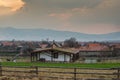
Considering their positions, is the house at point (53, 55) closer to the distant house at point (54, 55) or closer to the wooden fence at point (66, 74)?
the distant house at point (54, 55)

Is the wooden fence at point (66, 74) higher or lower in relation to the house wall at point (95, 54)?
higher

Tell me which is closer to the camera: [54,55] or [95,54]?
[54,55]

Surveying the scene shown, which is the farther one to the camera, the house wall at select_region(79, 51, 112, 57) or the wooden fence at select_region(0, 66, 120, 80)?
the house wall at select_region(79, 51, 112, 57)

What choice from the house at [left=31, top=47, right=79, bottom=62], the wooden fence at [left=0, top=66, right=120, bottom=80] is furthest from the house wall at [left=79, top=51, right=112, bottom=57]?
the wooden fence at [left=0, top=66, right=120, bottom=80]

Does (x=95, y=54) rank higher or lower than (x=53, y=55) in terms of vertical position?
lower

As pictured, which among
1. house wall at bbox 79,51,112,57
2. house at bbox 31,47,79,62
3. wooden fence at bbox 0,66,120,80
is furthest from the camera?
house wall at bbox 79,51,112,57

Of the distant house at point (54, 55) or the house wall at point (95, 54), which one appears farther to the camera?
the house wall at point (95, 54)

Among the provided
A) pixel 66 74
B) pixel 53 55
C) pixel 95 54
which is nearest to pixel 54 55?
pixel 53 55

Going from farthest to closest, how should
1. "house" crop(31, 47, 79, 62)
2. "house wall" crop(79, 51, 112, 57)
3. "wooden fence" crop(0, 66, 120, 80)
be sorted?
"house wall" crop(79, 51, 112, 57) < "house" crop(31, 47, 79, 62) < "wooden fence" crop(0, 66, 120, 80)

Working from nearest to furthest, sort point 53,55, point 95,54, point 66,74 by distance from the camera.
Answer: point 66,74, point 53,55, point 95,54

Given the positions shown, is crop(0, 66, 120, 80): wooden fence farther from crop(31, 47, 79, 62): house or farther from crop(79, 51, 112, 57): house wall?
crop(79, 51, 112, 57): house wall

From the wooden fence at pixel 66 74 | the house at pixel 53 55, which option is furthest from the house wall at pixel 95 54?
the wooden fence at pixel 66 74

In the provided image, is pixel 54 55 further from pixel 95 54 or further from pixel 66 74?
pixel 66 74

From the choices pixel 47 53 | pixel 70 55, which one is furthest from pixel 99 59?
pixel 47 53
